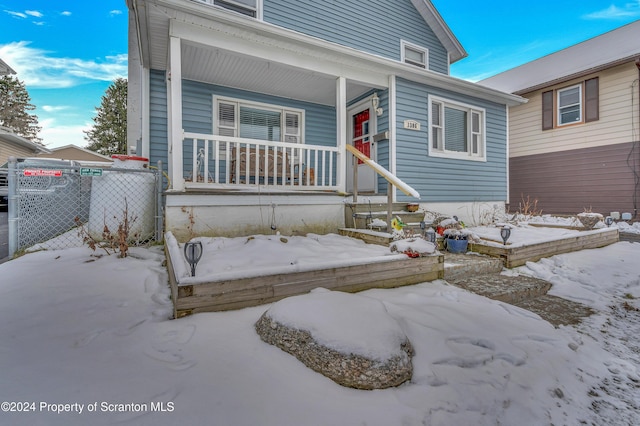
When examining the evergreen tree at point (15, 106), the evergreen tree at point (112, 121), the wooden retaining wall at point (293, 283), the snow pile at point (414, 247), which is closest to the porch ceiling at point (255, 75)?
the snow pile at point (414, 247)

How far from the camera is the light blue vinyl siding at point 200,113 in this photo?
5367mm

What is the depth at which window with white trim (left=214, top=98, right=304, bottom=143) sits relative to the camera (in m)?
6.28

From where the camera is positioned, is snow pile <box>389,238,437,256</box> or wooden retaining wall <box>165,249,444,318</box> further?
snow pile <box>389,238,437,256</box>

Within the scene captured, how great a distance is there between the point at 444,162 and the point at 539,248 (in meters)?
3.38

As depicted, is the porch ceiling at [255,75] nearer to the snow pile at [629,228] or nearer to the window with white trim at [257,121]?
the window with white trim at [257,121]

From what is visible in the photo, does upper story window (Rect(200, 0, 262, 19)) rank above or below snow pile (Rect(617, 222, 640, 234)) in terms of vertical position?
above

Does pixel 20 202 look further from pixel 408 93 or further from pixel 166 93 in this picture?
pixel 408 93

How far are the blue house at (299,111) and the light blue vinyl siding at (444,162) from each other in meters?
0.03

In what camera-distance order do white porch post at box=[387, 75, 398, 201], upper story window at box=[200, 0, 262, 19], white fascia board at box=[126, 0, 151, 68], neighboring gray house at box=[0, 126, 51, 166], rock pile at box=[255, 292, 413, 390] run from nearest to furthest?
rock pile at box=[255, 292, 413, 390] → white fascia board at box=[126, 0, 151, 68] → white porch post at box=[387, 75, 398, 201] → upper story window at box=[200, 0, 262, 19] → neighboring gray house at box=[0, 126, 51, 166]

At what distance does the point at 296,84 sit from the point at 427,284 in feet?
16.2

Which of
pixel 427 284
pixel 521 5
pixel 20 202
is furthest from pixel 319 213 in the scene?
pixel 521 5

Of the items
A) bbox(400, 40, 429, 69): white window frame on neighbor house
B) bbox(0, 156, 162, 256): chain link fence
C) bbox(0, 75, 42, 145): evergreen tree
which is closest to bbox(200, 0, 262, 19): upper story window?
bbox(400, 40, 429, 69): white window frame on neighbor house

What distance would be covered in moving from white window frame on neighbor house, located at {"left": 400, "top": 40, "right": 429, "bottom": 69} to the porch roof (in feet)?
7.79

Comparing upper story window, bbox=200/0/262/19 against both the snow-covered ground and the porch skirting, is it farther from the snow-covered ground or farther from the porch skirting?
the snow-covered ground
